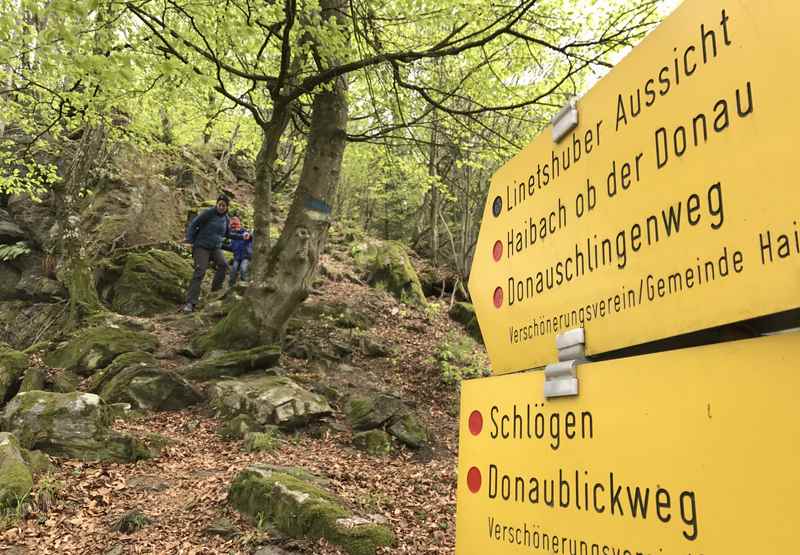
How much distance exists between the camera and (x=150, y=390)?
700cm

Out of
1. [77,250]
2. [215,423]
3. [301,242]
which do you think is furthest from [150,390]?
[77,250]

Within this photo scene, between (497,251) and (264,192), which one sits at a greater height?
(264,192)

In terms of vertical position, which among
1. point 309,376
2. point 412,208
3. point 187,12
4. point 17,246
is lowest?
point 309,376

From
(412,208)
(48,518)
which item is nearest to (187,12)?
(48,518)

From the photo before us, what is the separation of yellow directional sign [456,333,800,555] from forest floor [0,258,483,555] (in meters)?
2.87

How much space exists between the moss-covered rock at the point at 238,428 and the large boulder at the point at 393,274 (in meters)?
7.38

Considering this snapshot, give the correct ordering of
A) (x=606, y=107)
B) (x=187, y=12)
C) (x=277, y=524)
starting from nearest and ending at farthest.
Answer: (x=606, y=107), (x=277, y=524), (x=187, y=12)

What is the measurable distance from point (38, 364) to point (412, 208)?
16.9 metres

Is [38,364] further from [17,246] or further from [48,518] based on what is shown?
[17,246]

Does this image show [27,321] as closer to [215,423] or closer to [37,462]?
[215,423]

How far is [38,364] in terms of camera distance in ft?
26.1

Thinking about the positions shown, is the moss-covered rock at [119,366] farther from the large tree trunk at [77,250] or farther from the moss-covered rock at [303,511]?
the moss-covered rock at [303,511]

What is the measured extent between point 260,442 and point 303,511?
7.11ft

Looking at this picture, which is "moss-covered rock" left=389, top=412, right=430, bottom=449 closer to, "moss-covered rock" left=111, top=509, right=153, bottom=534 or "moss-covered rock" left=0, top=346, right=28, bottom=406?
"moss-covered rock" left=111, top=509, right=153, bottom=534
